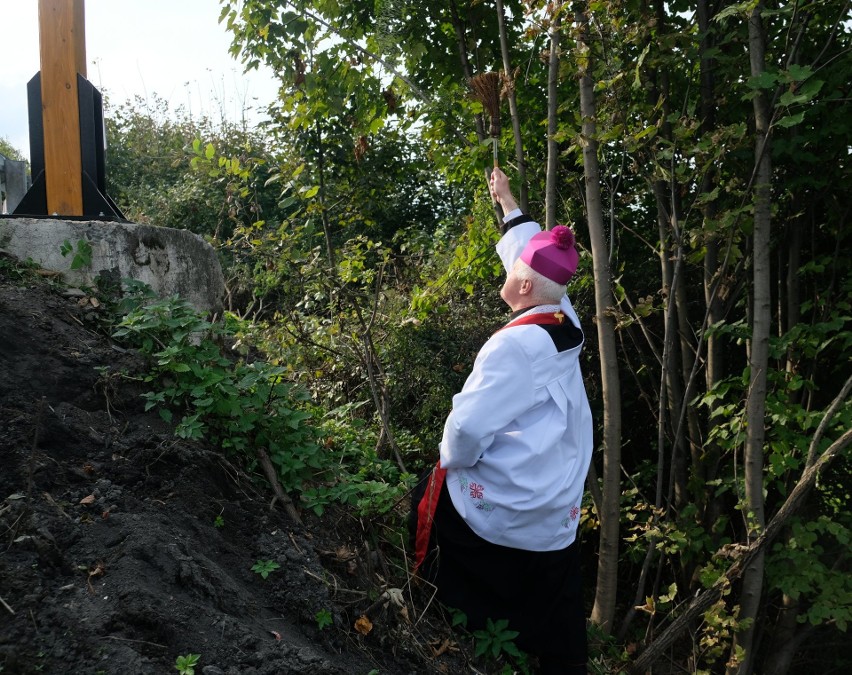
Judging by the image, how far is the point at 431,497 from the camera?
3.21 metres

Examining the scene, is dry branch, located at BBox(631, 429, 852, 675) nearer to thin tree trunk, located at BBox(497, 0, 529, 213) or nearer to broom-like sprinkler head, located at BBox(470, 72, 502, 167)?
thin tree trunk, located at BBox(497, 0, 529, 213)

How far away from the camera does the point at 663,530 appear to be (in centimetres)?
455

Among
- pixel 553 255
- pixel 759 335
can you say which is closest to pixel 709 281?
pixel 759 335

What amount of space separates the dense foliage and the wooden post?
0.63 meters

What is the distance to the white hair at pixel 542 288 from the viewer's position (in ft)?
10.5

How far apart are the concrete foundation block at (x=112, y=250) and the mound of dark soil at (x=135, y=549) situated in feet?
0.64

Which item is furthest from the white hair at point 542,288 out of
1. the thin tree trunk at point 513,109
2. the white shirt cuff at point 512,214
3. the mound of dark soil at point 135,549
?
the thin tree trunk at point 513,109

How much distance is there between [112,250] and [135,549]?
185 cm

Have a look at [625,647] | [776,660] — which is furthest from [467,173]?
[776,660]

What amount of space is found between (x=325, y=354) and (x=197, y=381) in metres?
2.55

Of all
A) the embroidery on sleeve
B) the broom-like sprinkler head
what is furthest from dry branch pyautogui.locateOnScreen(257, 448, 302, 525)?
the broom-like sprinkler head

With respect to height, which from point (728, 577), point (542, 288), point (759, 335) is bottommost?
point (728, 577)

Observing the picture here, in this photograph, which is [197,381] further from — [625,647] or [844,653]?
[844,653]

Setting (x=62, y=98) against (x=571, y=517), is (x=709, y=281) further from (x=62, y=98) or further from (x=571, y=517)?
(x=62, y=98)
